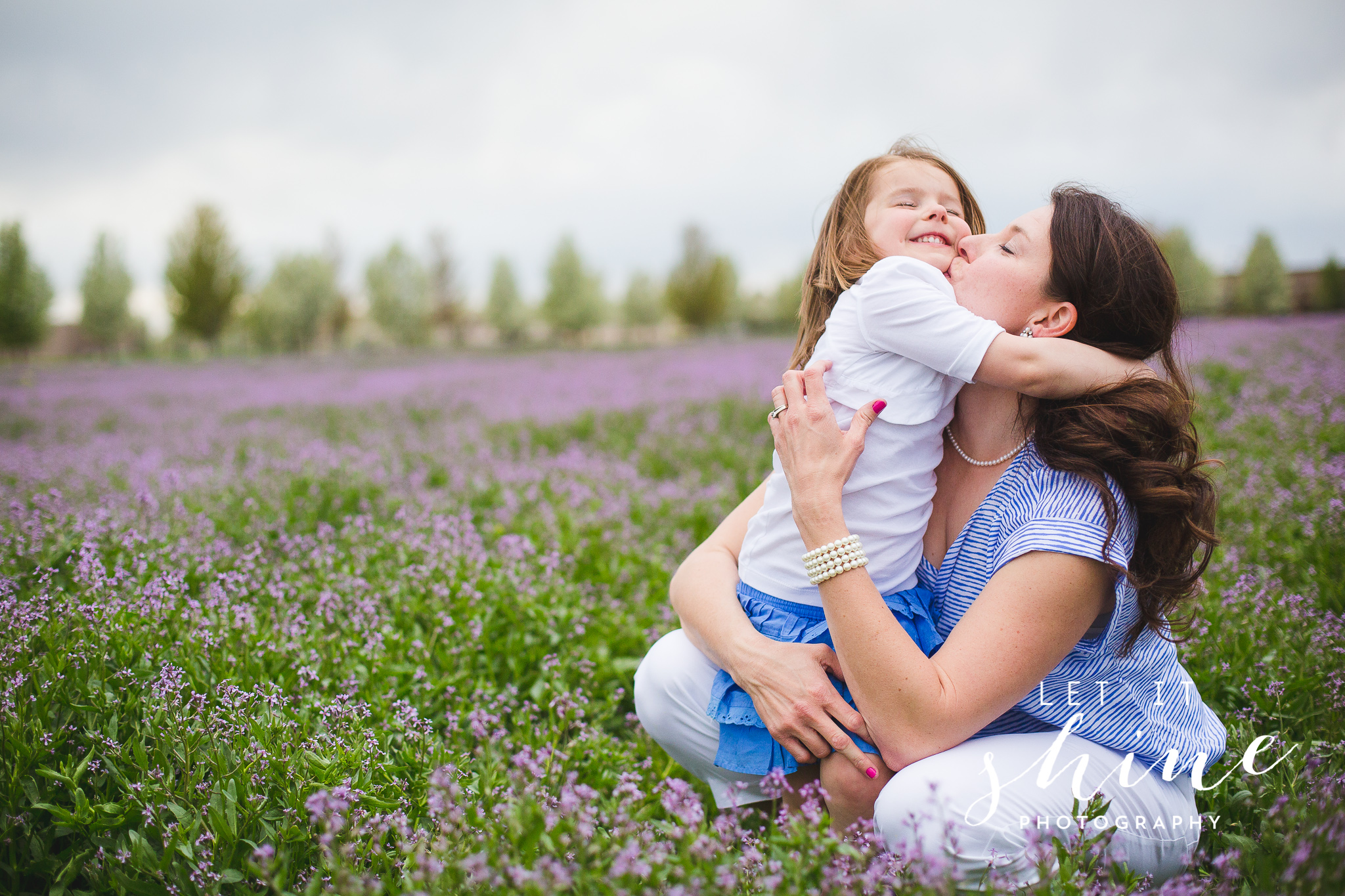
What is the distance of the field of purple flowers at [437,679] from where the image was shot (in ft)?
4.98

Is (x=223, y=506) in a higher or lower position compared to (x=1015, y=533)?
lower

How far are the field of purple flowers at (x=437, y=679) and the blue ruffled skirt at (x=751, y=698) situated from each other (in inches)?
8.8

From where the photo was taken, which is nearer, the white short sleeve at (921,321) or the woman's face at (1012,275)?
the white short sleeve at (921,321)

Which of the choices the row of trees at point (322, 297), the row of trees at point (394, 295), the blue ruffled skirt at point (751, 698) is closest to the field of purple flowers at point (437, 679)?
the blue ruffled skirt at point (751, 698)

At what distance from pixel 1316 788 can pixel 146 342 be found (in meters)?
75.1

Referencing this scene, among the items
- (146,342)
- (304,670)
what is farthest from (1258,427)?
(146,342)

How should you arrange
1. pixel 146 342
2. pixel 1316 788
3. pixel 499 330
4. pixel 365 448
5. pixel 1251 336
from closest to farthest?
pixel 1316 788, pixel 365 448, pixel 1251 336, pixel 499 330, pixel 146 342

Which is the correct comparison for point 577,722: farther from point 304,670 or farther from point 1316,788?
point 1316,788

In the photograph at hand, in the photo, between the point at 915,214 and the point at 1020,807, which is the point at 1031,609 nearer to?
the point at 1020,807

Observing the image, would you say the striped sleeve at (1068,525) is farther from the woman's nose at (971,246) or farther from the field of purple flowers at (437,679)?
the woman's nose at (971,246)

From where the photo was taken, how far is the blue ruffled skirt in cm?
205

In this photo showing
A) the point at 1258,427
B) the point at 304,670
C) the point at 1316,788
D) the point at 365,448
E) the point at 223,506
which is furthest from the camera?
the point at 365,448

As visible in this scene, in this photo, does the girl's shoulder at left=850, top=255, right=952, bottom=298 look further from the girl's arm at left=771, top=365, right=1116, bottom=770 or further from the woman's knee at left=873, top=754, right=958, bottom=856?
the woman's knee at left=873, top=754, right=958, bottom=856

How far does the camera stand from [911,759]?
1.79m
